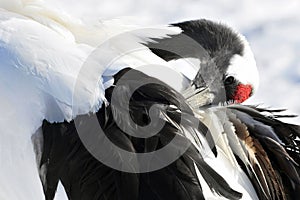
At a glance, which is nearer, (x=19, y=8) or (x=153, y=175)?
(x=153, y=175)

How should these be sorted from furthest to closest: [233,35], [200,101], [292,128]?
[233,35] → [200,101] → [292,128]

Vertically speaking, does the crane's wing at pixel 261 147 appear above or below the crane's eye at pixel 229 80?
above

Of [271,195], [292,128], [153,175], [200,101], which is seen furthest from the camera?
[200,101]

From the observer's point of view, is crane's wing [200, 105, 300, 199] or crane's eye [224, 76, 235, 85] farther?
crane's eye [224, 76, 235, 85]

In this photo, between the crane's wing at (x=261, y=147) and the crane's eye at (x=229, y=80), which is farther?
the crane's eye at (x=229, y=80)

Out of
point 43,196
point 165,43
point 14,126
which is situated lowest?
point 43,196

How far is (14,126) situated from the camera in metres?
2.18

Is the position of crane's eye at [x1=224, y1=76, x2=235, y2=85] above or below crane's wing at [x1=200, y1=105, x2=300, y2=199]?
below

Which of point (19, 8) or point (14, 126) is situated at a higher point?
point (19, 8)

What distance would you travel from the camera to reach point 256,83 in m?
3.52

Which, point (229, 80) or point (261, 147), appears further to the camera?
point (229, 80)

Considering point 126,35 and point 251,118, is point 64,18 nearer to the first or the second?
point 126,35

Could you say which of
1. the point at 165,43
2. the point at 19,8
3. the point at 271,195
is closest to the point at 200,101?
the point at 165,43

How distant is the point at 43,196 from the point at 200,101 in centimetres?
88
